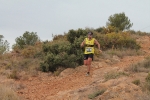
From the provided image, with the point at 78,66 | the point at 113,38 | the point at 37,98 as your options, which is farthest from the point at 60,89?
the point at 113,38

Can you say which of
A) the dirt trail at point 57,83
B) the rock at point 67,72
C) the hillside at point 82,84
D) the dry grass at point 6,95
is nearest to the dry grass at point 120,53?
the hillside at point 82,84

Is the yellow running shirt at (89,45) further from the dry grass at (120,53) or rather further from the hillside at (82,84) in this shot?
the dry grass at (120,53)

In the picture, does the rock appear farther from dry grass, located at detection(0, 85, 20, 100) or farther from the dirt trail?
dry grass, located at detection(0, 85, 20, 100)

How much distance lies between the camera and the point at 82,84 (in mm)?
8648

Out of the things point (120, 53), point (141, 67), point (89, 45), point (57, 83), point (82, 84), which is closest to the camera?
point (82, 84)

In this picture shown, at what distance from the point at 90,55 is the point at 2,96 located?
163 inches

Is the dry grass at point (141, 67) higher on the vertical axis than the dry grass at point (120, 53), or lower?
lower

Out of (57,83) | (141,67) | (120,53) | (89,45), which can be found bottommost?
(57,83)

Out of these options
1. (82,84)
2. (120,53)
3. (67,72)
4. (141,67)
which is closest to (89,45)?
(67,72)

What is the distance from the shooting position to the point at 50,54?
11695 millimetres

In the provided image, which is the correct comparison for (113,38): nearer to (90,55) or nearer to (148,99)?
(90,55)

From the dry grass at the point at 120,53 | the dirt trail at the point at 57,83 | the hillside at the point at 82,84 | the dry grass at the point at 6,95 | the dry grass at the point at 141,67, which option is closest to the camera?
the hillside at the point at 82,84

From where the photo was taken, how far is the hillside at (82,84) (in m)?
6.51

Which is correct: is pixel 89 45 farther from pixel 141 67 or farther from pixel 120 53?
pixel 120 53
